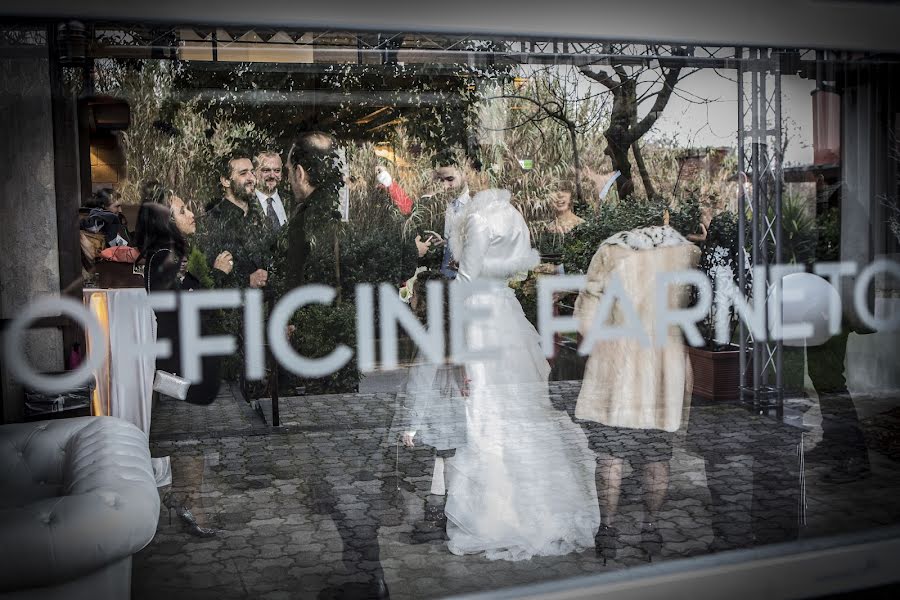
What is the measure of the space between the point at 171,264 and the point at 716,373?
8.35 feet

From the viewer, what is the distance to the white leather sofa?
2354 millimetres

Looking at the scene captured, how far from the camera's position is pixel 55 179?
10.0 feet

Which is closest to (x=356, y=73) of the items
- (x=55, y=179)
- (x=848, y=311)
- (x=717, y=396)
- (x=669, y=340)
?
(x=55, y=179)

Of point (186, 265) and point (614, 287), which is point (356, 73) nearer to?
point (186, 265)

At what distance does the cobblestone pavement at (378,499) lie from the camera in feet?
11.2

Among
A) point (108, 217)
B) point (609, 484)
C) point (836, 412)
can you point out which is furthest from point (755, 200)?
point (108, 217)

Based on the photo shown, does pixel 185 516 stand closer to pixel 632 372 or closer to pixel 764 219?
pixel 632 372

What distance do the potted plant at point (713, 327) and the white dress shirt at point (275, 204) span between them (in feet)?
6.37

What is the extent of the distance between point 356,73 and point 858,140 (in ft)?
8.11

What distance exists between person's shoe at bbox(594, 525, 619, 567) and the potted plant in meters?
0.80

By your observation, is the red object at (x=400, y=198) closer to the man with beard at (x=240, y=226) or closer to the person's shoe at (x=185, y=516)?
the man with beard at (x=240, y=226)

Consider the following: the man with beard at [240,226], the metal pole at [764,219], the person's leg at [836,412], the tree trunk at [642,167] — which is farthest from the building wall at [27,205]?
the person's leg at [836,412]

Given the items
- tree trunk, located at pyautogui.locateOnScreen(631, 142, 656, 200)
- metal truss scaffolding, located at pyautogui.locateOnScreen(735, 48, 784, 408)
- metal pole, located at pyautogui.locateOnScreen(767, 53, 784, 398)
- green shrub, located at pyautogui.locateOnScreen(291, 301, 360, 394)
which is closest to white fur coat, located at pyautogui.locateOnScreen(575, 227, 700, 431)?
tree trunk, located at pyautogui.locateOnScreen(631, 142, 656, 200)

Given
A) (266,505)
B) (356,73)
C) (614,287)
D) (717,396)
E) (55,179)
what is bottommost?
(266,505)
